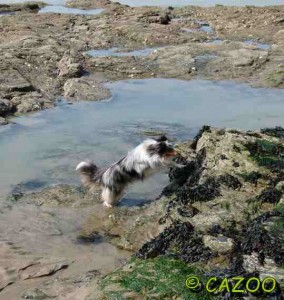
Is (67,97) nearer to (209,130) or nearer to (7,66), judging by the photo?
(7,66)

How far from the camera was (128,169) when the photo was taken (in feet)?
28.3

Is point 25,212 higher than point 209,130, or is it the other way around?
point 209,130

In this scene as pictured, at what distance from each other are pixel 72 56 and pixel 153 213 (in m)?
11.8

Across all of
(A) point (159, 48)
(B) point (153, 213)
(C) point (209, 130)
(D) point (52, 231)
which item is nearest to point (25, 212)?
(D) point (52, 231)

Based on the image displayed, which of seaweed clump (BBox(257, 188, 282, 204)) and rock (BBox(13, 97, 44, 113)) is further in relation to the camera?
rock (BBox(13, 97, 44, 113))

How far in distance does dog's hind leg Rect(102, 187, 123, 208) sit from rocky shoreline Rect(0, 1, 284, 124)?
5.25 meters

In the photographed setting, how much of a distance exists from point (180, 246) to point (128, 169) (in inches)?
111

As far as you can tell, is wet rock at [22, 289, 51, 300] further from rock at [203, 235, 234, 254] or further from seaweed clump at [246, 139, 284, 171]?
seaweed clump at [246, 139, 284, 171]

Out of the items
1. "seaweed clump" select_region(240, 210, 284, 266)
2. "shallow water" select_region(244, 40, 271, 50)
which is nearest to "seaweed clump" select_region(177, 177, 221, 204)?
"seaweed clump" select_region(240, 210, 284, 266)

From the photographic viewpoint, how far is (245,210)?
261 inches

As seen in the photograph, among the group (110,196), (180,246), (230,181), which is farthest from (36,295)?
(230,181)

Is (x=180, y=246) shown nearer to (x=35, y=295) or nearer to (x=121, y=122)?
(x=35, y=295)
